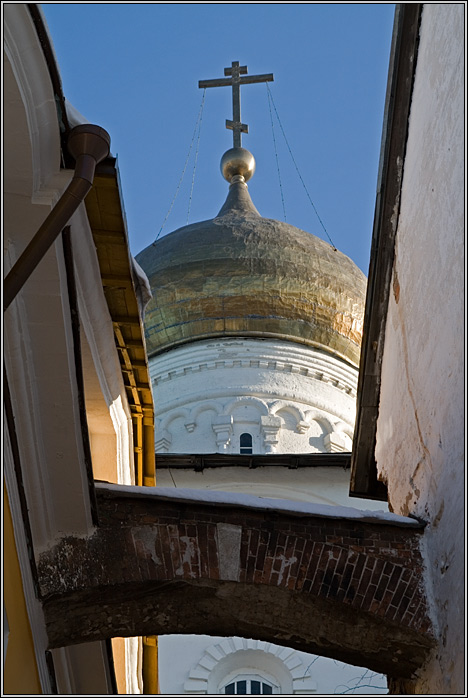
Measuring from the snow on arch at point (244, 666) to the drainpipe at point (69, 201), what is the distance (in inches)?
335

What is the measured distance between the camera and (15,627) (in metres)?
5.48

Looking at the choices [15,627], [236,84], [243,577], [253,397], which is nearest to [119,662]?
[243,577]

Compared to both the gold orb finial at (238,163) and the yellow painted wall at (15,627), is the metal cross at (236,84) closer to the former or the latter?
the gold orb finial at (238,163)

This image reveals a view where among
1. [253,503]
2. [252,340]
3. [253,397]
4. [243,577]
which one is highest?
[252,340]

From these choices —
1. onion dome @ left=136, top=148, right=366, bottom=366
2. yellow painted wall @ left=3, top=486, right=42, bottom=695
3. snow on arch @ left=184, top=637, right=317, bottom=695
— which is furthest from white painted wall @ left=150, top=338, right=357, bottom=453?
yellow painted wall @ left=3, top=486, right=42, bottom=695

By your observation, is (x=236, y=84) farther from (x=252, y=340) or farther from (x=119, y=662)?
(x=119, y=662)

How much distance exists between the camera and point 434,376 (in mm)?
6578

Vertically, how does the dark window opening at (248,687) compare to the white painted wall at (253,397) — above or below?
below

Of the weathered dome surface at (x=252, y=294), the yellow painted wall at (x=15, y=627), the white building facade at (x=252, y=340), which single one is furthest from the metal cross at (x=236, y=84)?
the yellow painted wall at (x=15, y=627)

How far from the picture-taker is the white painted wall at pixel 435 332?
19.3ft

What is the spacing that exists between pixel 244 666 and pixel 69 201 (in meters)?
8.99

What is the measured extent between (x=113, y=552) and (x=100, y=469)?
245 centimetres

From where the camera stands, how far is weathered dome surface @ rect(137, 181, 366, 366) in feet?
65.9

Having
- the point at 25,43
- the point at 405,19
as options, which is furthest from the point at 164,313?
the point at 25,43
